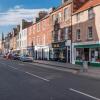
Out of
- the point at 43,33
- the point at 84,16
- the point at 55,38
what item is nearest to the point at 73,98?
the point at 84,16

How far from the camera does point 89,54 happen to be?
47.7 m

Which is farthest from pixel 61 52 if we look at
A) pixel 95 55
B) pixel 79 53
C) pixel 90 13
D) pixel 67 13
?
pixel 95 55

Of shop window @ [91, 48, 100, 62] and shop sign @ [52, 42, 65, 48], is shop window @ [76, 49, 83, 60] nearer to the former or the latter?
shop window @ [91, 48, 100, 62]

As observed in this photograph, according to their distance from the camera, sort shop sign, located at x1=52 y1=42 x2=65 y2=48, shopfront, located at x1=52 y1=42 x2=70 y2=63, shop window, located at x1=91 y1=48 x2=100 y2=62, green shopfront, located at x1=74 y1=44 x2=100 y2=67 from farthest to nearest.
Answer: shop sign, located at x1=52 y1=42 x2=65 y2=48 → shopfront, located at x1=52 y1=42 x2=70 y2=63 → green shopfront, located at x1=74 y1=44 x2=100 y2=67 → shop window, located at x1=91 y1=48 x2=100 y2=62

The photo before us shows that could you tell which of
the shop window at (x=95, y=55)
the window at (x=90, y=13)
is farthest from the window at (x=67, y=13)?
the shop window at (x=95, y=55)

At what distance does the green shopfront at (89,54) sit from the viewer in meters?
45.1

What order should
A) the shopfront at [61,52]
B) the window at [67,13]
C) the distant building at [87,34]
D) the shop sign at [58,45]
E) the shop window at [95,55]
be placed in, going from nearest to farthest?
1. the shop window at [95,55]
2. the distant building at [87,34]
3. the window at [67,13]
4. the shopfront at [61,52]
5. the shop sign at [58,45]

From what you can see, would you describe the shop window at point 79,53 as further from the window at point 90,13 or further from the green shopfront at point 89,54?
the window at point 90,13

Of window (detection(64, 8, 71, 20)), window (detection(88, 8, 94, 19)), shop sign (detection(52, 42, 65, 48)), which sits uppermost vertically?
window (detection(64, 8, 71, 20))

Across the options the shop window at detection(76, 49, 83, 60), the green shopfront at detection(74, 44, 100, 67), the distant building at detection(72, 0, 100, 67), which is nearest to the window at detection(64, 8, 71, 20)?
the distant building at detection(72, 0, 100, 67)

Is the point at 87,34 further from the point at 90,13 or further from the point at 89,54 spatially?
the point at 90,13

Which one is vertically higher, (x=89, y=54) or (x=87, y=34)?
(x=87, y=34)

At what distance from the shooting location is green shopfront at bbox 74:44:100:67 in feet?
148

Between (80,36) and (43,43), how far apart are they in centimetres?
2506
